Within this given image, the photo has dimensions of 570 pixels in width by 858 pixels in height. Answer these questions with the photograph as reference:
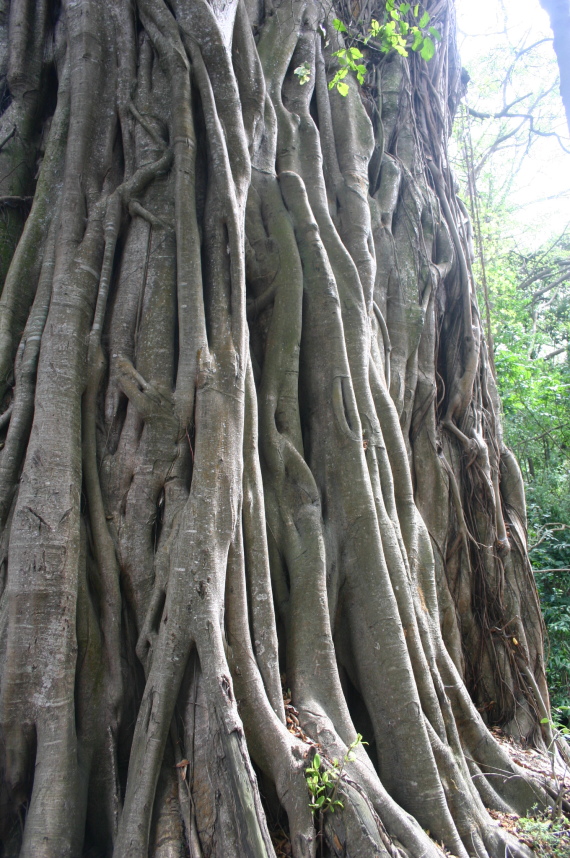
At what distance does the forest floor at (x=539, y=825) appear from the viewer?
2.51 meters

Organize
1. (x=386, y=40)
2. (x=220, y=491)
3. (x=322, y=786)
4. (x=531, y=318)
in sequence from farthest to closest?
(x=531, y=318), (x=386, y=40), (x=220, y=491), (x=322, y=786)

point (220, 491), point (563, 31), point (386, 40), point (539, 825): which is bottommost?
point (539, 825)

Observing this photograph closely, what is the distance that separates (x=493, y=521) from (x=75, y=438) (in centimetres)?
344

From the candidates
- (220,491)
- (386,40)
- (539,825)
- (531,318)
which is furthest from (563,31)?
Result: (531,318)

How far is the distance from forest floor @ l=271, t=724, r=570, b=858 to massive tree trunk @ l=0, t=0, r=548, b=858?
0.07 metres

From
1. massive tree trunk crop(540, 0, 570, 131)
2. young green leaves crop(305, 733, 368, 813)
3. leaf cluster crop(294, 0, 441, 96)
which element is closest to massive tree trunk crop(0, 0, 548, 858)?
young green leaves crop(305, 733, 368, 813)

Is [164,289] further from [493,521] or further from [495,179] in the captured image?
[495,179]

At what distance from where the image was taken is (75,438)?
288cm

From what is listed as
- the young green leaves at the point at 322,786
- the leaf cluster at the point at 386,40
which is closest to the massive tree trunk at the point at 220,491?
the young green leaves at the point at 322,786

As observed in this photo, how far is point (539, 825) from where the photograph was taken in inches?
122

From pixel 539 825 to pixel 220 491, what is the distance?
2.32 m

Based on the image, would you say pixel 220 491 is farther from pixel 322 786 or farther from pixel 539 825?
pixel 539 825

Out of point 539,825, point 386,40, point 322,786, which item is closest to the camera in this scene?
point 322,786

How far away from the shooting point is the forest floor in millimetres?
2514
